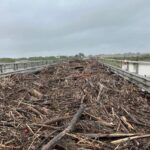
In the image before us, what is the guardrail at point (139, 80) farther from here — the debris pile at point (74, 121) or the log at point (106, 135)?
the log at point (106, 135)

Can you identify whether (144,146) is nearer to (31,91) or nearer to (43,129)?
(43,129)

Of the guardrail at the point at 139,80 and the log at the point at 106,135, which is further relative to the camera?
the guardrail at the point at 139,80

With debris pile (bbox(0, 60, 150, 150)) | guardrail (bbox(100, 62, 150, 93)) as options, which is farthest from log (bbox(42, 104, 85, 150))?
guardrail (bbox(100, 62, 150, 93))

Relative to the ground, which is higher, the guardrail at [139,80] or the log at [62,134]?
the guardrail at [139,80]

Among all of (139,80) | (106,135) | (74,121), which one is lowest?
(106,135)

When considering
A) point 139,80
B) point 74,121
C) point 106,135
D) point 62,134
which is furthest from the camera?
point 139,80

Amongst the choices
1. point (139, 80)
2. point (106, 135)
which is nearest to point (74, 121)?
point (106, 135)

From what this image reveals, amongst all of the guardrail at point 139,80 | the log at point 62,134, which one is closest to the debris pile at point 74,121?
Result: the log at point 62,134

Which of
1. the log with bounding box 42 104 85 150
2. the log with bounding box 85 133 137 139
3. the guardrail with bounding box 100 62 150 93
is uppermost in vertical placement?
the guardrail with bounding box 100 62 150 93

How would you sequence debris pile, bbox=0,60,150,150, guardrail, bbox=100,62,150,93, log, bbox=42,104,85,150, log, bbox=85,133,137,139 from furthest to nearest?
guardrail, bbox=100,62,150,93
log, bbox=85,133,137,139
debris pile, bbox=0,60,150,150
log, bbox=42,104,85,150

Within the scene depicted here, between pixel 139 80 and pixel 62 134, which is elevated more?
pixel 139 80

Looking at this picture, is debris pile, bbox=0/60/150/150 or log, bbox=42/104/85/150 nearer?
log, bbox=42/104/85/150

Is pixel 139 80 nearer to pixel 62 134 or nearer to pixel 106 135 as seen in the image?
pixel 106 135

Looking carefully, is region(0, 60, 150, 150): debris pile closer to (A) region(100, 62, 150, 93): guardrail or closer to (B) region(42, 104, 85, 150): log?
(B) region(42, 104, 85, 150): log
